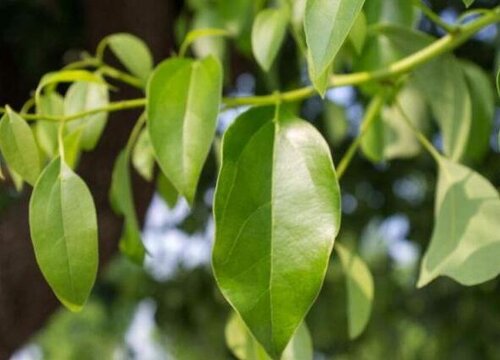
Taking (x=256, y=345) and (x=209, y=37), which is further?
(x=209, y=37)

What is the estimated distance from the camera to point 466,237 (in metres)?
0.47

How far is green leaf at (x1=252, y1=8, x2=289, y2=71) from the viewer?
56 centimetres

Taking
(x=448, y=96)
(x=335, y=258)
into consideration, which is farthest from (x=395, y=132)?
(x=335, y=258)

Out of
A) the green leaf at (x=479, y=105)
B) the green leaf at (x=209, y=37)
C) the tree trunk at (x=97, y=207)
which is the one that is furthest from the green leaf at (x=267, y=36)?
the tree trunk at (x=97, y=207)

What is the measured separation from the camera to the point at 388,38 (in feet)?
1.96

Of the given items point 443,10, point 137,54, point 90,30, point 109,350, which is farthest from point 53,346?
point 137,54

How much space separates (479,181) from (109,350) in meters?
2.31

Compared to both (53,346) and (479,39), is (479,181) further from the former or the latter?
(53,346)

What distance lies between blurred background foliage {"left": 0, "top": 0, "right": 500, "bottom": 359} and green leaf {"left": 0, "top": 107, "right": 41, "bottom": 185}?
3.32 feet

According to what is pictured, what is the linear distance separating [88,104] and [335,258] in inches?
54.2

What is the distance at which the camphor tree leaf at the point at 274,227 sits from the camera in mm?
385

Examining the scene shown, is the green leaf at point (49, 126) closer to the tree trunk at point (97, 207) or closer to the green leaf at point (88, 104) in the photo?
the green leaf at point (88, 104)

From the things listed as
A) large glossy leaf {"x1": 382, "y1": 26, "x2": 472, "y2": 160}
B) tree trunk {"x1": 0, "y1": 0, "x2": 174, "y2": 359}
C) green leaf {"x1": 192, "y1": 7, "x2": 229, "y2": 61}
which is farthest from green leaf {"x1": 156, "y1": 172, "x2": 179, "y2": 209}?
tree trunk {"x1": 0, "y1": 0, "x2": 174, "y2": 359}

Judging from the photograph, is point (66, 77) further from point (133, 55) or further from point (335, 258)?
point (335, 258)
